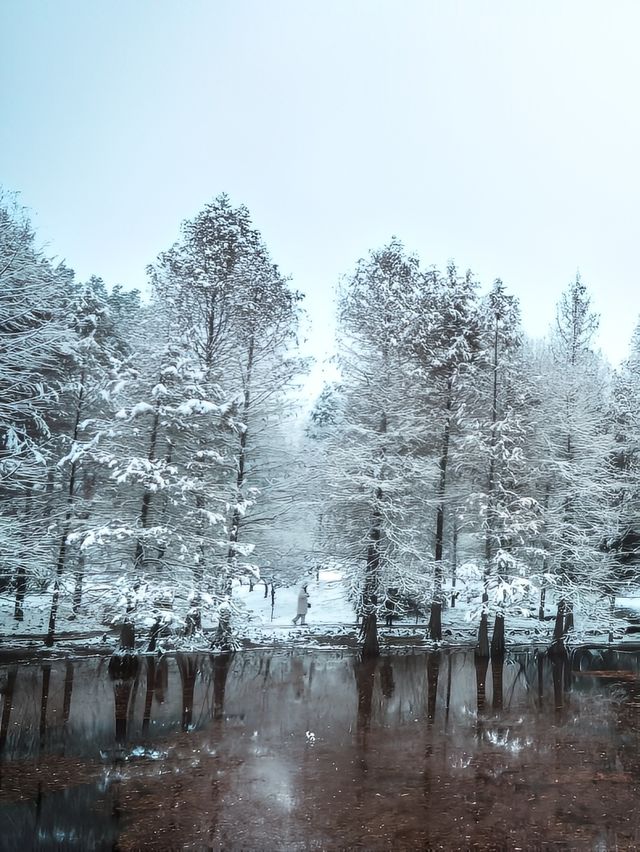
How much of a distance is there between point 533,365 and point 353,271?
1078cm

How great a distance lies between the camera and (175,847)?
7156mm

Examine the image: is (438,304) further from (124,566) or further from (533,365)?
(124,566)

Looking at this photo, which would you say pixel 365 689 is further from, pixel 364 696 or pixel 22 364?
pixel 22 364

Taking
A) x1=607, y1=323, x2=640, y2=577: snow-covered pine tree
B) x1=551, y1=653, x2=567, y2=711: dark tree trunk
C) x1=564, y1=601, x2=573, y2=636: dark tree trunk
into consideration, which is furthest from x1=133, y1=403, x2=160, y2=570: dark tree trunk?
x1=607, y1=323, x2=640, y2=577: snow-covered pine tree

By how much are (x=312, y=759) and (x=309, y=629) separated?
14.8 meters

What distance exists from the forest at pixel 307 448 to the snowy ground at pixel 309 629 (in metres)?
0.76

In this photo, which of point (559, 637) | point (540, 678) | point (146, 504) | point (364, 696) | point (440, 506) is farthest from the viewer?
point (440, 506)

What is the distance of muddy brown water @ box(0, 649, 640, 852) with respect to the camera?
25.2 feet

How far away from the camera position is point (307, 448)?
Result: 24250mm

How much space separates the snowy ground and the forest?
29.8 inches

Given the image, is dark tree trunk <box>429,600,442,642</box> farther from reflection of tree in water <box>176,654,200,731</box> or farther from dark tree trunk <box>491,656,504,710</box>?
reflection of tree in water <box>176,654,200,731</box>

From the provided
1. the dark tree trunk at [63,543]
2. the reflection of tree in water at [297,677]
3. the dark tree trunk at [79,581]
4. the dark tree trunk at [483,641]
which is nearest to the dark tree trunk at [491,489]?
the dark tree trunk at [483,641]

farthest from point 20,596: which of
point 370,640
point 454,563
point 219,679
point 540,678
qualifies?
point 540,678

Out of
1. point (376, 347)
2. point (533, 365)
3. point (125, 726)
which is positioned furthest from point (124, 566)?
point (533, 365)
